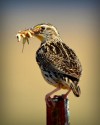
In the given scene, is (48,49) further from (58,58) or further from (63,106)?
(63,106)

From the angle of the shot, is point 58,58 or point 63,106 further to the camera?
point 58,58

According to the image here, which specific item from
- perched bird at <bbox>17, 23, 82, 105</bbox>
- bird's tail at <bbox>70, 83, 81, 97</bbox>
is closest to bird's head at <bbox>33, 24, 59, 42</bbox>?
perched bird at <bbox>17, 23, 82, 105</bbox>

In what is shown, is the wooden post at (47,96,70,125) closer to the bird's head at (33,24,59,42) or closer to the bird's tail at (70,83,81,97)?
the bird's tail at (70,83,81,97)

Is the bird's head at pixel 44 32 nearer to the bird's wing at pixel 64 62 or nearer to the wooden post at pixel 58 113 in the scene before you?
the bird's wing at pixel 64 62

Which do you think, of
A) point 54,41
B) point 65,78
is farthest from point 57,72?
point 54,41

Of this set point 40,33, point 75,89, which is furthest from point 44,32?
point 75,89

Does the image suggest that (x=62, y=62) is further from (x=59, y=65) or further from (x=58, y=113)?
(x=58, y=113)

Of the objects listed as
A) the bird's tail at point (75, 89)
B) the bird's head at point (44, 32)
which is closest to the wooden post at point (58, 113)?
the bird's tail at point (75, 89)
